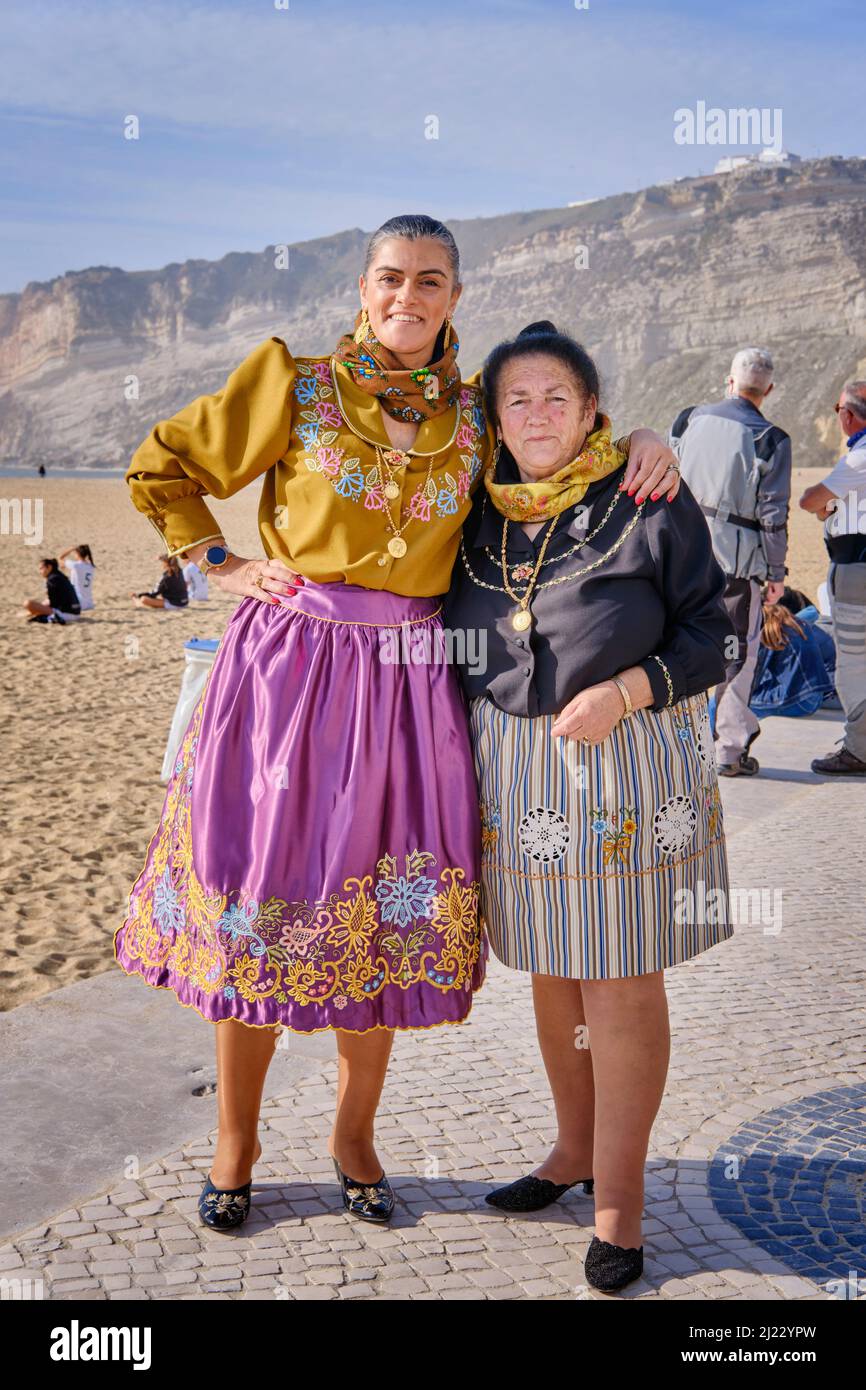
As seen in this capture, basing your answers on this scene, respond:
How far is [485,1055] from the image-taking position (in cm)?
353

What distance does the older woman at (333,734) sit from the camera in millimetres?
2492

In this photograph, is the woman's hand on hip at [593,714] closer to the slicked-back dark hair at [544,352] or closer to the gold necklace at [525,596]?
the gold necklace at [525,596]

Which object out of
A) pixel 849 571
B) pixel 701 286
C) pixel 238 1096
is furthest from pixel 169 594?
pixel 701 286

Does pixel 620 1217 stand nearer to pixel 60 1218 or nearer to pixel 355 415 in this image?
pixel 60 1218

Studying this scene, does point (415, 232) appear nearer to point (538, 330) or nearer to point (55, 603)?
point (538, 330)

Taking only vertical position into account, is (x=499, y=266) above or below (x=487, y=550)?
above

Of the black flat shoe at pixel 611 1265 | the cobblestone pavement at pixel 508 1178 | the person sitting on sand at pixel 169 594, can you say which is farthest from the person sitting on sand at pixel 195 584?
the black flat shoe at pixel 611 1265

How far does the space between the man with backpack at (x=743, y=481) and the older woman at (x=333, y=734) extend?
3866 mm

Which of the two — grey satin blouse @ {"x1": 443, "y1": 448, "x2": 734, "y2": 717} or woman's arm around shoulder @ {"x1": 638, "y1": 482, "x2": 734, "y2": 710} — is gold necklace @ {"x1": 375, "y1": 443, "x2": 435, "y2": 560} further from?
woman's arm around shoulder @ {"x1": 638, "y1": 482, "x2": 734, "y2": 710}

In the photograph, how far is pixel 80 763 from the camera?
7.71m

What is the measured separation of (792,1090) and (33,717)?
23.1ft

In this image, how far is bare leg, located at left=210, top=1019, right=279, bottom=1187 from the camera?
2.62 metres
